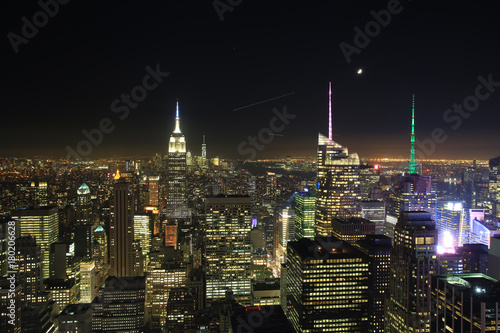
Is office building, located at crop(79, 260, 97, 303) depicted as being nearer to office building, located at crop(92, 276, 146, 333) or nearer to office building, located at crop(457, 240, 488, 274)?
office building, located at crop(92, 276, 146, 333)

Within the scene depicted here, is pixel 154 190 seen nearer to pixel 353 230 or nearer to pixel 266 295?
pixel 266 295

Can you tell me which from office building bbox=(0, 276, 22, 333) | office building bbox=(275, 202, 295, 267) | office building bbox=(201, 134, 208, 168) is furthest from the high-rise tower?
office building bbox=(0, 276, 22, 333)

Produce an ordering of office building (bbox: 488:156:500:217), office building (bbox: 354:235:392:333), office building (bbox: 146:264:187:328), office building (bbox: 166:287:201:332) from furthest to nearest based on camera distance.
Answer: office building (bbox: 488:156:500:217)
office building (bbox: 146:264:187:328)
office building (bbox: 166:287:201:332)
office building (bbox: 354:235:392:333)

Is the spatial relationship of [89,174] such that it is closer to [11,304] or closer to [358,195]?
[11,304]

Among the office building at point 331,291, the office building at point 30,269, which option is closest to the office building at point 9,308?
the office building at point 30,269

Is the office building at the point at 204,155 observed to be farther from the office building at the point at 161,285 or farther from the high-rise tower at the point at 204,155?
the office building at the point at 161,285
